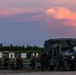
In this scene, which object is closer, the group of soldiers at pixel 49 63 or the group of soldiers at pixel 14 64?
the group of soldiers at pixel 49 63

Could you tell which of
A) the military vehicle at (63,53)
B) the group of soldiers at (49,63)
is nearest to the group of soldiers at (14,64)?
the group of soldiers at (49,63)

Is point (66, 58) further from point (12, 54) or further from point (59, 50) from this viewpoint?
point (12, 54)

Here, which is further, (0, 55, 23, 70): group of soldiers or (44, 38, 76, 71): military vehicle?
(0, 55, 23, 70): group of soldiers

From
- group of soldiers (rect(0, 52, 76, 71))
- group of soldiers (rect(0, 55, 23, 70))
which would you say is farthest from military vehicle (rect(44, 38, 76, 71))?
group of soldiers (rect(0, 55, 23, 70))

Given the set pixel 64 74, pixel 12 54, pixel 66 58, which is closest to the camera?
pixel 64 74

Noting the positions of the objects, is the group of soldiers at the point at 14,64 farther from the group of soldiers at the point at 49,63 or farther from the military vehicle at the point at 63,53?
the military vehicle at the point at 63,53

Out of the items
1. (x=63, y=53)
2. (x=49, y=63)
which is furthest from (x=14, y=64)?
(x=63, y=53)

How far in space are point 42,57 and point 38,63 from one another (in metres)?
4.35

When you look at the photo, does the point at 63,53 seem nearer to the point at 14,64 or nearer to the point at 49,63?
the point at 49,63

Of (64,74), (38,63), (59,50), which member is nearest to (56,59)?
(59,50)

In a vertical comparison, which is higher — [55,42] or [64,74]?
[55,42]

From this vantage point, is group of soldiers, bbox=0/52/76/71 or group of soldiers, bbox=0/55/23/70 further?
group of soldiers, bbox=0/55/23/70

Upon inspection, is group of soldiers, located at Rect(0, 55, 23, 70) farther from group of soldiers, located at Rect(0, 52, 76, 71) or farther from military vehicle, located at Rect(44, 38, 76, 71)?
military vehicle, located at Rect(44, 38, 76, 71)

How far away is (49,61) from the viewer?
35.5 m
